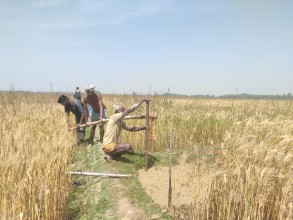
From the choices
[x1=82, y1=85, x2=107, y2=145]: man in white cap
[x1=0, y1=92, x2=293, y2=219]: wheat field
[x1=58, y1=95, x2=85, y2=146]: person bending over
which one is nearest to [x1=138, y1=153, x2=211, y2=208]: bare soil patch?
[x1=0, y1=92, x2=293, y2=219]: wheat field

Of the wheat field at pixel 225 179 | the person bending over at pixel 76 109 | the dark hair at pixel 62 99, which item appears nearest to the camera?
the wheat field at pixel 225 179

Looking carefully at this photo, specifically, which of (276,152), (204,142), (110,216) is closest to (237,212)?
(276,152)

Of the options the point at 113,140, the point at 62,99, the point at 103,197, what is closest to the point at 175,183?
the point at 103,197

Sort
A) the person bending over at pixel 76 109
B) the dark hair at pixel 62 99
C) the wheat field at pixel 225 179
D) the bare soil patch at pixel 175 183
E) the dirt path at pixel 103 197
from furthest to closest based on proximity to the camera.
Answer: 1. the person bending over at pixel 76 109
2. the dark hair at pixel 62 99
3. the bare soil patch at pixel 175 183
4. the dirt path at pixel 103 197
5. the wheat field at pixel 225 179

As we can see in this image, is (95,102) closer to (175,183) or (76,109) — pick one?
(76,109)

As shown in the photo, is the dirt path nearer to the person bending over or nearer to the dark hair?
the person bending over

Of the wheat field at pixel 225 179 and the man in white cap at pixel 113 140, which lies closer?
the wheat field at pixel 225 179

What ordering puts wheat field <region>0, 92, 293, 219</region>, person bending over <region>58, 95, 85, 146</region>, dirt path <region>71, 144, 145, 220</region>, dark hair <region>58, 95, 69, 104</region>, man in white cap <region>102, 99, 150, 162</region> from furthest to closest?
person bending over <region>58, 95, 85, 146</region> < dark hair <region>58, 95, 69, 104</region> < man in white cap <region>102, 99, 150, 162</region> < dirt path <region>71, 144, 145, 220</region> < wheat field <region>0, 92, 293, 219</region>

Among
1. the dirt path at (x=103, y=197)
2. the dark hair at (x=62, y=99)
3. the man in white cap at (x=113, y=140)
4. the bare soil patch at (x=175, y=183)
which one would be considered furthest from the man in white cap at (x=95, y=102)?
the bare soil patch at (x=175, y=183)

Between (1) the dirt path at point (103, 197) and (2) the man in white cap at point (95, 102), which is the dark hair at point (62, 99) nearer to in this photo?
(2) the man in white cap at point (95, 102)

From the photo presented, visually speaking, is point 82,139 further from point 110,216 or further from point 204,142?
point 110,216

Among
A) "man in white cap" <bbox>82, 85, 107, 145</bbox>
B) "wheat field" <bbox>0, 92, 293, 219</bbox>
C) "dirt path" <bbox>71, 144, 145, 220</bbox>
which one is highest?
"man in white cap" <bbox>82, 85, 107, 145</bbox>

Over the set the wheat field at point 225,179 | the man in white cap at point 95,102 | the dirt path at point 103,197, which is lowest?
the dirt path at point 103,197

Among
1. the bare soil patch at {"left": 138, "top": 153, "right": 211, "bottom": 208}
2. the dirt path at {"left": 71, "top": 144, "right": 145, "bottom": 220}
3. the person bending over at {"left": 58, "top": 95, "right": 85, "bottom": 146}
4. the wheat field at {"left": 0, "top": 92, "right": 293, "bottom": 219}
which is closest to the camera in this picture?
the wheat field at {"left": 0, "top": 92, "right": 293, "bottom": 219}
